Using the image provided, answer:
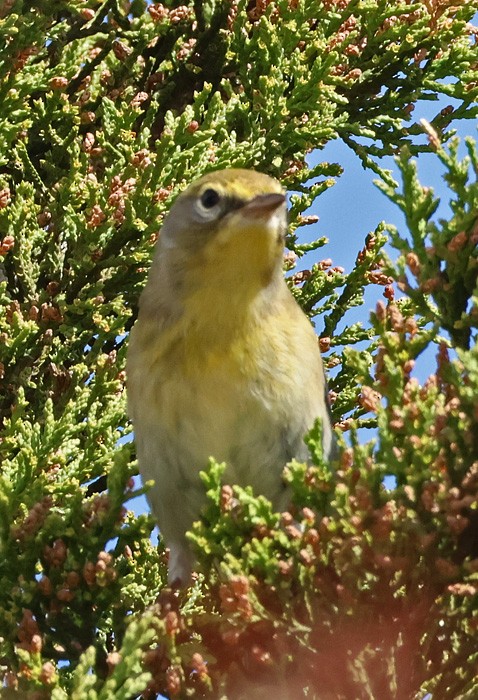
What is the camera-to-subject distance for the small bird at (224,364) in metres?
3.23

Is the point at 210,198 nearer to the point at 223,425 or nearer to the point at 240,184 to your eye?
the point at 240,184

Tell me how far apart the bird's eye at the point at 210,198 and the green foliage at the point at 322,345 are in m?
0.66

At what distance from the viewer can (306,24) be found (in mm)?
4633

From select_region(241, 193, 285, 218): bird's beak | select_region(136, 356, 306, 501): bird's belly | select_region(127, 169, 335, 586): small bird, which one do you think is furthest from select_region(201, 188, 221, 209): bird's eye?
select_region(136, 356, 306, 501): bird's belly

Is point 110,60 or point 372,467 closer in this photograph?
point 372,467

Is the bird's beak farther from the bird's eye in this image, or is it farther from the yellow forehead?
the bird's eye

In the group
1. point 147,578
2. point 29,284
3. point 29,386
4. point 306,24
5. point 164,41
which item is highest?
point 164,41

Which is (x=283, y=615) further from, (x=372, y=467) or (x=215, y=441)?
(x=215, y=441)

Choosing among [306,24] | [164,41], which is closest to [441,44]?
[306,24]

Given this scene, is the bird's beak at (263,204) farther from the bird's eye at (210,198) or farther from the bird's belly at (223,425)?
the bird's belly at (223,425)

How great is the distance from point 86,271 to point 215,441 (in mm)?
1298

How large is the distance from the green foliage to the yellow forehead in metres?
0.51

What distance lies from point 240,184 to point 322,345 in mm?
1425

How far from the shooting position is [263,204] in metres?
3.16
